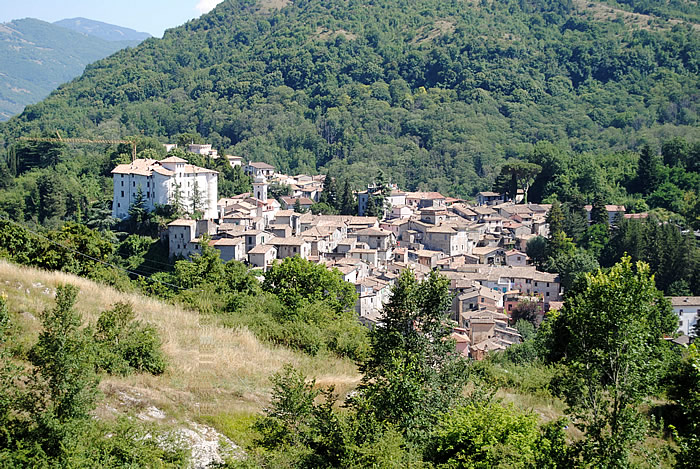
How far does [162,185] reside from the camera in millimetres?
45438

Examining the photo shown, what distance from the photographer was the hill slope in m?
94.3

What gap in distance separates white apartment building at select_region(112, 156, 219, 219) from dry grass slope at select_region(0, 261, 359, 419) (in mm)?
31302

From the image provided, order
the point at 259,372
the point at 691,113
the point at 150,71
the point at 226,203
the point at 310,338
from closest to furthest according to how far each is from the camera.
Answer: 1. the point at 259,372
2. the point at 310,338
3. the point at 226,203
4. the point at 691,113
5. the point at 150,71

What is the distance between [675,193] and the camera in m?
61.4

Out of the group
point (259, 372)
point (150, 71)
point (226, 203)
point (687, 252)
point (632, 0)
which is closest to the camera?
point (259, 372)

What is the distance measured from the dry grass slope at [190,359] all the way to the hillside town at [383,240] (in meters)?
18.1

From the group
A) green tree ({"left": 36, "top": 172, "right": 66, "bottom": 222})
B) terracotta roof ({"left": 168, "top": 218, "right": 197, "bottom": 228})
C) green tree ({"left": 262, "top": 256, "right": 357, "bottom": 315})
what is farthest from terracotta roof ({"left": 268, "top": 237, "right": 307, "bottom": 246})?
green tree ({"left": 36, "top": 172, "right": 66, "bottom": 222})

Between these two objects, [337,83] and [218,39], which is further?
[218,39]

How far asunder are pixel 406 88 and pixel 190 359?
10885 centimetres

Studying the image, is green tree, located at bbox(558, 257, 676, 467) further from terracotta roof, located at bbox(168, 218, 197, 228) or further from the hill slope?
the hill slope

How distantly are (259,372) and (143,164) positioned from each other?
38.3 m

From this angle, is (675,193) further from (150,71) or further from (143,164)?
(150,71)

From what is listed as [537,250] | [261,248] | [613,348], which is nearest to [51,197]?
[261,248]

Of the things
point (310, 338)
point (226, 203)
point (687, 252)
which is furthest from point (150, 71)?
point (310, 338)
